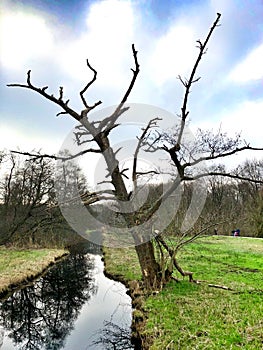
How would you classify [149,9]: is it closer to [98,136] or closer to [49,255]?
[98,136]

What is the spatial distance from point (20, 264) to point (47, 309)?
5.69m

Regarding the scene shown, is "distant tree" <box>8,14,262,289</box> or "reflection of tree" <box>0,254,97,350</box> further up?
"distant tree" <box>8,14,262,289</box>

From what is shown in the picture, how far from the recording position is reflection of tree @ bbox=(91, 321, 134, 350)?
286 inches

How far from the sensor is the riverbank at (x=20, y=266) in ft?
41.1

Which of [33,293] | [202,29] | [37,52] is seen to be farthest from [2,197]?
[202,29]

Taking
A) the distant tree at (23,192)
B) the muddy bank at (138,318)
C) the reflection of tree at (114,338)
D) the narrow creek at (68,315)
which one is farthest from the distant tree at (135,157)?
the distant tree at (23,192)

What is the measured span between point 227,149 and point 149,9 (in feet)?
12.8

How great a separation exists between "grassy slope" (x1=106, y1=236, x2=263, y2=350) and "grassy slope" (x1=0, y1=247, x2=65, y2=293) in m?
6.62

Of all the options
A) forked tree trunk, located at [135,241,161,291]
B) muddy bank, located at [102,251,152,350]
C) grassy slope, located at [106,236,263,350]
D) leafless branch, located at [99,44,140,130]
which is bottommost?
muddy bank, located at [102,251,152,350]

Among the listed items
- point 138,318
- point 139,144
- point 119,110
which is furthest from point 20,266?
point 119,110

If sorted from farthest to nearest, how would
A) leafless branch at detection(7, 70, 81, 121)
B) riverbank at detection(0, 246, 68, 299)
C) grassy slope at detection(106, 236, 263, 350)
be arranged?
riverbank at detection(0, 246, 68, 299)
leafless branch at detection(7, 70, 81, 121)
grassy slope at detection(106, 236, 263, 350)

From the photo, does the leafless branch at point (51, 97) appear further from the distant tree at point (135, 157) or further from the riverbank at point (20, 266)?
the riverbank at point (20, 266)

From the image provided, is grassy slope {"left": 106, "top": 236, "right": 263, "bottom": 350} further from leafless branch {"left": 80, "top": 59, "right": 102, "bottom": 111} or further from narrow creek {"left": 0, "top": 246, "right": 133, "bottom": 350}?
leafless branch {"left": 80, "top": 59, "right": 102, "bottom": 111}

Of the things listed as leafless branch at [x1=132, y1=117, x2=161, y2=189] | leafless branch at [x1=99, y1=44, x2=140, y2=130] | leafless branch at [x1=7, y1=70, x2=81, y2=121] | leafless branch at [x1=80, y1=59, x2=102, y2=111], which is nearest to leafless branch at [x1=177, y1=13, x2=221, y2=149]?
leafless branch at [x1=99, y1=44, x2=140, y2=130]
